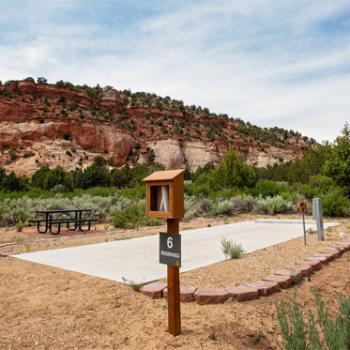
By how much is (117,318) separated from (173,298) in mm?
806

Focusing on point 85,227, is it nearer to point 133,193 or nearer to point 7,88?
point 133,193

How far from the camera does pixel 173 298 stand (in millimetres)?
3545

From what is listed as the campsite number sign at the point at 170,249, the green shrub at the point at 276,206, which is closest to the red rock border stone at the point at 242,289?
the campsite number sign at the point at 170,249

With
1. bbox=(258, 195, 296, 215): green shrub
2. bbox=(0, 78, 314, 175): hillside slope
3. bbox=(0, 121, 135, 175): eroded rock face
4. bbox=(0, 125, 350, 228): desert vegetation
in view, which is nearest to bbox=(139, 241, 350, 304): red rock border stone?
bbox=(0, 125, 350, 228): desert vegetation

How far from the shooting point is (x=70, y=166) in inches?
2325

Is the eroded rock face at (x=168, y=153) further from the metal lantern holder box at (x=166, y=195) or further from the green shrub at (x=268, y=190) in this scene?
the metal lantern holder box at (x=166, y=195)

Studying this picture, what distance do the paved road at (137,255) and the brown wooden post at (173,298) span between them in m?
1.64

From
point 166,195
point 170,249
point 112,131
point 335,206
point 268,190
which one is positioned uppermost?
point 112,131

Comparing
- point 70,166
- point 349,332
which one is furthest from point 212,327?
point 70,166

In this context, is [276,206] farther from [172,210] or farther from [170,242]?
[172,210]

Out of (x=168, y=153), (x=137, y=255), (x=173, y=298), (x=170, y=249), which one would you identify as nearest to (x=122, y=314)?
(x=173, y=298)

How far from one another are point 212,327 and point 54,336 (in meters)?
1.46

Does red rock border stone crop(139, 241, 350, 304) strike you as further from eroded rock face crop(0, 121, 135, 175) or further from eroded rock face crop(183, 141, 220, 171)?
eroded rock face crop(183, 141, 220, 171)

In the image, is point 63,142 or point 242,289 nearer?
point 242,289
